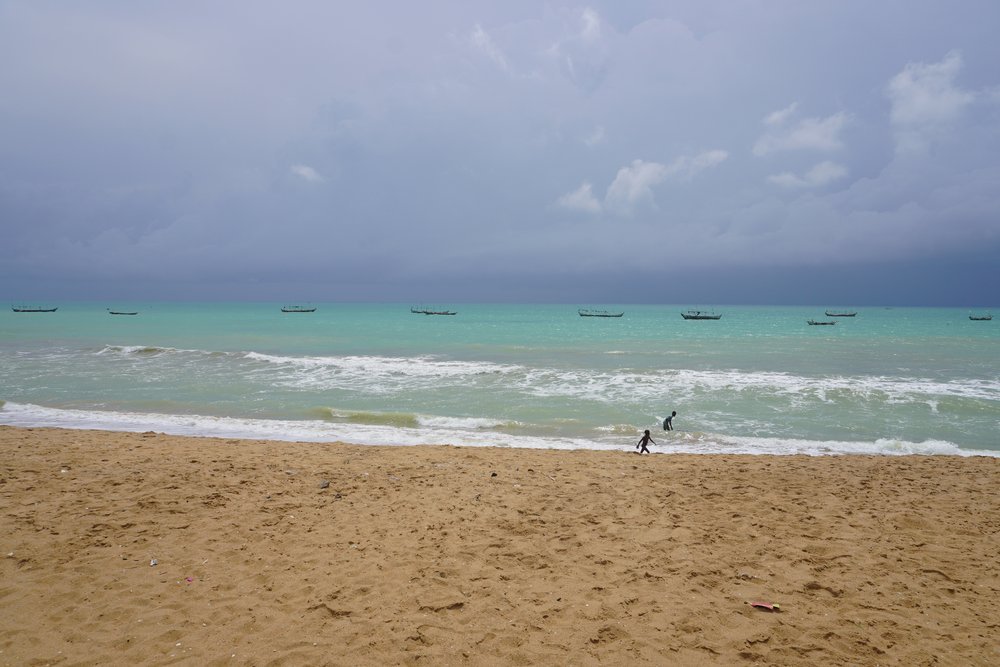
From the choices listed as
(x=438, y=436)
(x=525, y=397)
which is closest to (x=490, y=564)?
(x=438, y=436)

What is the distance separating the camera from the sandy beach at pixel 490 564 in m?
4.44

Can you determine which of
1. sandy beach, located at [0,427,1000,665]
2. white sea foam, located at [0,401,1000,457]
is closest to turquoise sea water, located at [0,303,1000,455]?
white sea foam, located at [0,401,1000,457]

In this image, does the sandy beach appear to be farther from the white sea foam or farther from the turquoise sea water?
the turquoise sea water

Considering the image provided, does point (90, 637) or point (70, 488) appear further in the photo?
point (70, 488)

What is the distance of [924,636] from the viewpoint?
4.57m

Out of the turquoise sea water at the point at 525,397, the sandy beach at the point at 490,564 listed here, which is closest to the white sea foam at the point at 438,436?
the turquoise sea water at the point at 525,397

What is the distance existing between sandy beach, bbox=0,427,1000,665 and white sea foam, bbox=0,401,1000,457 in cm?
334

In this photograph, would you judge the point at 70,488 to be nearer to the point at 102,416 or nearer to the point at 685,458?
the point at 102,416

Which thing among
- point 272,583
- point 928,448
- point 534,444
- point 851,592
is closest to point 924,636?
point 851,592

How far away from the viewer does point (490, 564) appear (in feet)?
19.1

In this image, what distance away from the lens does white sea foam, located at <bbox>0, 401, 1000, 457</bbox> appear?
501 inches

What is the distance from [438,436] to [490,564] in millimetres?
7862

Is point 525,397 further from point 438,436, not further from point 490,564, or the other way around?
point 490,564

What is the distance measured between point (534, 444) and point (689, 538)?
6586 millimetres
